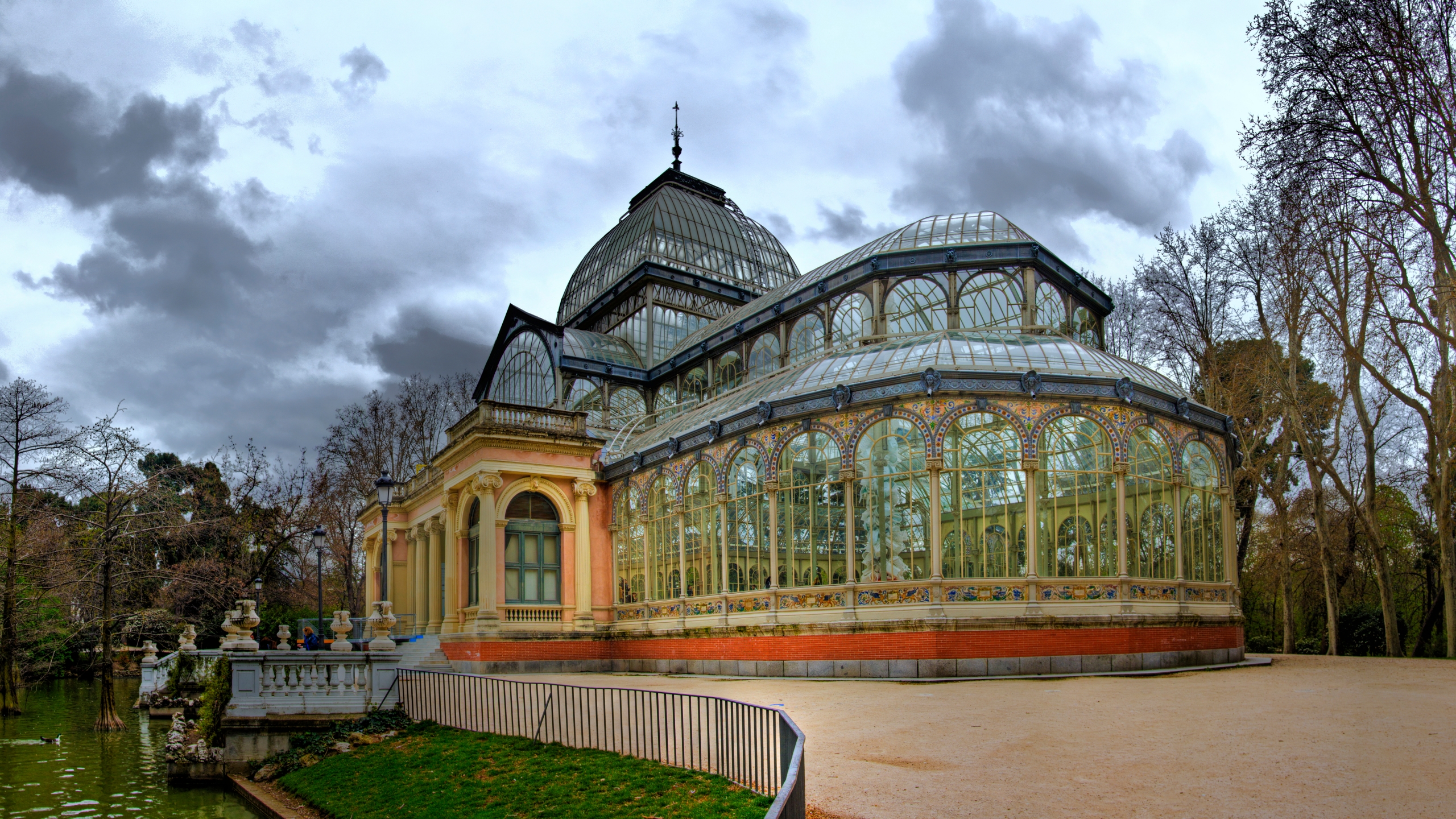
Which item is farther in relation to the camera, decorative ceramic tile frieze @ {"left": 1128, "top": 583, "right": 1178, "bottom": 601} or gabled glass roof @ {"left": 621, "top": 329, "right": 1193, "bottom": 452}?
gabled glass roof @ {"left": 621, "top": 329, "right": 1193, "bottom": 452}

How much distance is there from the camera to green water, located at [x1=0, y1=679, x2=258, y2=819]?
13219 mm

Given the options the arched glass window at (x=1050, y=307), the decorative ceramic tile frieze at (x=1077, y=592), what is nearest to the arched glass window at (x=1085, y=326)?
the arched glass window at (x=1050, y=307)

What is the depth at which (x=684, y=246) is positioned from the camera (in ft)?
135

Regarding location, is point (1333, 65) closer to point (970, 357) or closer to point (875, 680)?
point (970, 357)

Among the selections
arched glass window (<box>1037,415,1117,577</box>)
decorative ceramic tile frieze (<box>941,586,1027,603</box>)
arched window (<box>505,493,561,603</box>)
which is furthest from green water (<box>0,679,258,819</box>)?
arched glass window (<box>1037,415,1117,577</box>)

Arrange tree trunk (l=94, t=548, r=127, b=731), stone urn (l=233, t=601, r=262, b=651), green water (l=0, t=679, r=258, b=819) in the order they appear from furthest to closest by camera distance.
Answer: tree trunk (l=94, t=548, r=127, b=731) < stone urn (l=233, t=601, r=262, b=651) < green water (l=0, t=679, r=258, b=819)

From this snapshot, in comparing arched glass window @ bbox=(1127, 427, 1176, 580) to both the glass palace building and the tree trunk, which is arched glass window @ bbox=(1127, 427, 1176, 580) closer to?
the glass palace building

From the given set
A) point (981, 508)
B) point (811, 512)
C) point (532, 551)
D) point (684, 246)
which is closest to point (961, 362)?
point (981, 508)

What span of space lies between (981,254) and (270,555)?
95.6 feet

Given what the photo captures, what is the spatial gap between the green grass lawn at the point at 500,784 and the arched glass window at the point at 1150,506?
42.1ft

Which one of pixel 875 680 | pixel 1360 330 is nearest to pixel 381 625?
pixel 875 680

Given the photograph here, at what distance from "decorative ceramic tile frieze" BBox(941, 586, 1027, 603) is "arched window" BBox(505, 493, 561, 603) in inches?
469

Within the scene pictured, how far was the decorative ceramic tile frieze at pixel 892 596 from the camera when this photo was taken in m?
18.7

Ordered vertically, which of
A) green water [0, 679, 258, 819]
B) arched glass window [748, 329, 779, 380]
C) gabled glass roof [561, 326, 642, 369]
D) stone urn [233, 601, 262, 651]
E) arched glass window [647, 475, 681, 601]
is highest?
gabled glass roof [561, 326, 642, 369]
